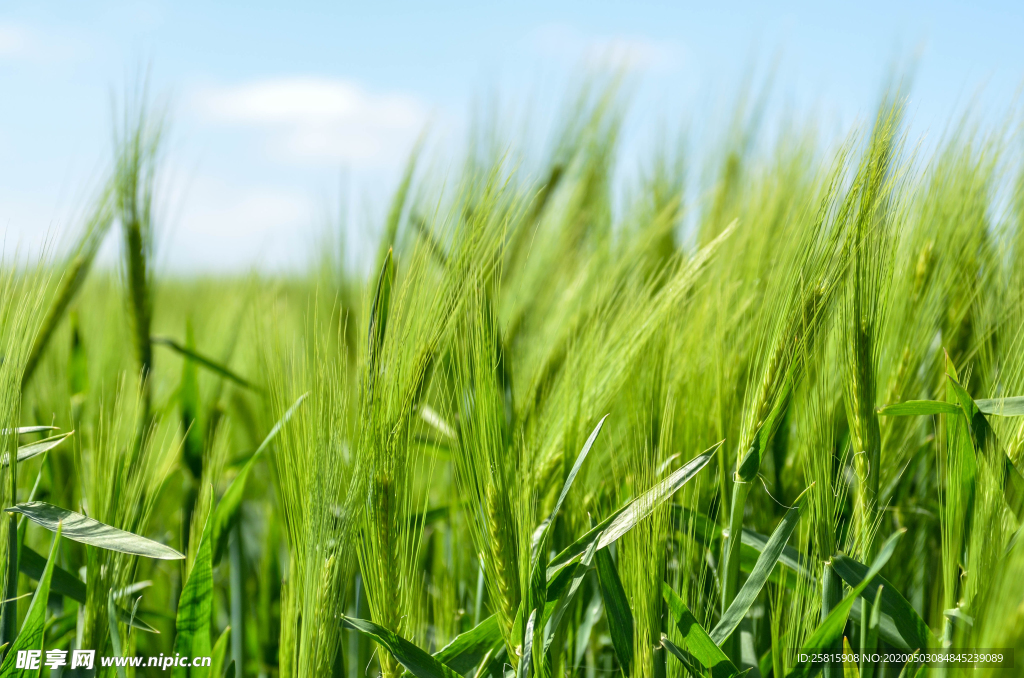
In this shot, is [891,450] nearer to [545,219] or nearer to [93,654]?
[545,219]

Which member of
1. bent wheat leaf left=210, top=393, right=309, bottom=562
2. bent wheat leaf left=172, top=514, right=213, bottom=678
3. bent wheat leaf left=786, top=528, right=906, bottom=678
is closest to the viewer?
bent wheat leaf left=786, top=528, right=906, bottom=678

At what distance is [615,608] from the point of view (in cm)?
47

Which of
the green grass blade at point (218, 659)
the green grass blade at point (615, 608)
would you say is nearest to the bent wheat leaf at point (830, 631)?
the green grass blade at point (615, 608)

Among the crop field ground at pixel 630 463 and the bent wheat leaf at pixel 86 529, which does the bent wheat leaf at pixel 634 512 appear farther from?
the bent wheat leaf at pixel 86 529

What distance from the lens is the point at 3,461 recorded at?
48 cm

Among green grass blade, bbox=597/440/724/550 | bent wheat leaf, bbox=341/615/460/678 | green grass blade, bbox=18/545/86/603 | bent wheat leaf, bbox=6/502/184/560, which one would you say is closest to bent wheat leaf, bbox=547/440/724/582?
green grass blade, bbox=597/440/724/550

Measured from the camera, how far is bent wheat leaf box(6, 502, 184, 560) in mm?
475

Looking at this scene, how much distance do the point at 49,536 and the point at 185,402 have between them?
32 cm

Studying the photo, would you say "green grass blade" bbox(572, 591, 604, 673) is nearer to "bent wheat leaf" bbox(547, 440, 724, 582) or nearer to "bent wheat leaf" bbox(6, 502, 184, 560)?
"bent wheat leaf" bbox(547, 440, 724, 582)

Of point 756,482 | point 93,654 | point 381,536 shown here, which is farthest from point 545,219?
point 93,654

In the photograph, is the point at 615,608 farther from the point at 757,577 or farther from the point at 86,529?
the point at 86,529

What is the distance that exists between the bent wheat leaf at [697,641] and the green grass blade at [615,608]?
37 millimetres

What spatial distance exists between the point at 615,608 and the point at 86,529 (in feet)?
1.31

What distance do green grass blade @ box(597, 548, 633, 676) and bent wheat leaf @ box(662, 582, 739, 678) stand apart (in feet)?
0.12
